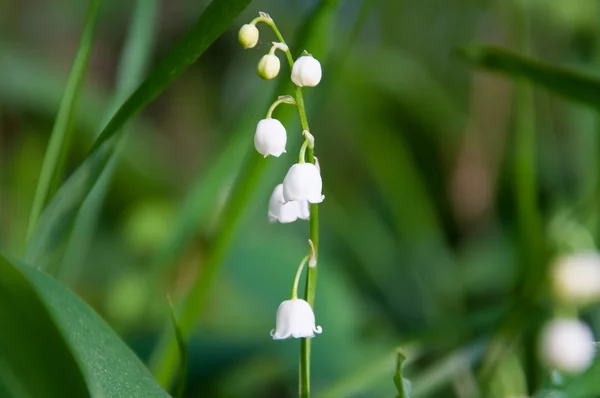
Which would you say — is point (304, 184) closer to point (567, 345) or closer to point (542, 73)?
point (542, 73)

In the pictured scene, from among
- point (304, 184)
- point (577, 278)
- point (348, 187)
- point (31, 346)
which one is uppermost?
point (348, 187)

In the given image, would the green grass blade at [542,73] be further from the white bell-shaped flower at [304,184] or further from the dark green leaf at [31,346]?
the dark green leaf at [31,346]

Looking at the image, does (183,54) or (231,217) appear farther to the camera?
(231,217)

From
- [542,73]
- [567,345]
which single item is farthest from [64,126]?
[567,345]

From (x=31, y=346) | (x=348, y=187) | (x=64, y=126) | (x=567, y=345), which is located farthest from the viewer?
(x=348, y=187)

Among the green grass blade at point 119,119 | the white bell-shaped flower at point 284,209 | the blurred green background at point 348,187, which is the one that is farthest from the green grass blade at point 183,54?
the blurred green background at point 348,187

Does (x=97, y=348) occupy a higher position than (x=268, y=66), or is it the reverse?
(x=268, y=66)
